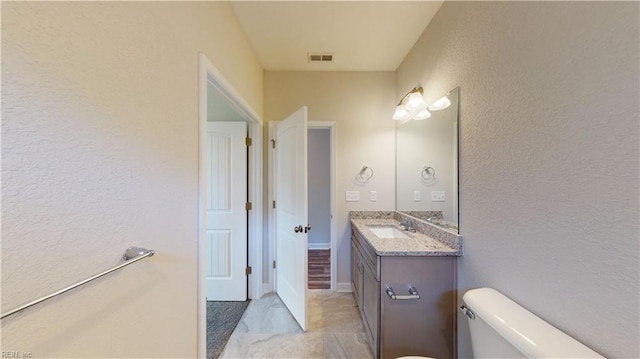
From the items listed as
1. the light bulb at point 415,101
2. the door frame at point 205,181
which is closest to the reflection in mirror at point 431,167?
the light bulb at point 415,101

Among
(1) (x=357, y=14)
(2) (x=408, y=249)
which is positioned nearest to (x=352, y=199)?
(2) (x=408, y=249)

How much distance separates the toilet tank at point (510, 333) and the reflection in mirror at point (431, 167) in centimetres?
55

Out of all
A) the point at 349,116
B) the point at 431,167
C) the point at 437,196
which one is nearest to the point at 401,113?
the point at 349,116

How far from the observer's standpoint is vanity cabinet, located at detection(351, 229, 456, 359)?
1.40 m

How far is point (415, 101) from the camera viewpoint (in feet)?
6.31

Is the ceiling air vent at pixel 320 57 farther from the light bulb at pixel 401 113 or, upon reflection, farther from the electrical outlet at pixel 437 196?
the electrical outlet at pixel 437 196

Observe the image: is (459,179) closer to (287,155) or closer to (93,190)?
(287,155)

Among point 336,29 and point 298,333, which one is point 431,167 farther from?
point 298,333

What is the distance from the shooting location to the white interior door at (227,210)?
7.61 feet

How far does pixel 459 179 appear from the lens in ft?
4.67

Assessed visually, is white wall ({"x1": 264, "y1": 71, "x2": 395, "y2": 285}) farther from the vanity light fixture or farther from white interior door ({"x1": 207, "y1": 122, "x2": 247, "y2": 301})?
white interior door ({"x1": 207, "y1": 122, "x2": 247, "y2": 301})

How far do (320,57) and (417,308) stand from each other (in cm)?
242

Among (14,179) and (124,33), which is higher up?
(124,33)

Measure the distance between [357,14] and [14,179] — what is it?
6.64ft
